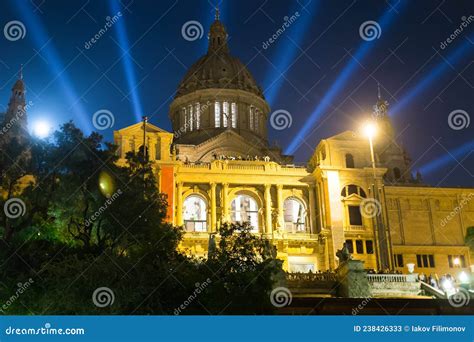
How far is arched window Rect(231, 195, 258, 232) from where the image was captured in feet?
179

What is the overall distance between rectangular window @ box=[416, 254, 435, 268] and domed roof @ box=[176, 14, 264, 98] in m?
30.8

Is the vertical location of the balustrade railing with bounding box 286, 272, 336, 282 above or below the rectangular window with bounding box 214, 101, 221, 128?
below

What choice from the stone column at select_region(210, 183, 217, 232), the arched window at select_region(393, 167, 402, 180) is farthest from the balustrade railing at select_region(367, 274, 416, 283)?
the arched window at select_region(393, 167, 402, 180)

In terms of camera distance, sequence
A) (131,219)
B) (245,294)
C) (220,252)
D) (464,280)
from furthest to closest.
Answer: (464,280)
(131,219)
(220,252)
(245,294)

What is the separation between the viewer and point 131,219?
100 ft

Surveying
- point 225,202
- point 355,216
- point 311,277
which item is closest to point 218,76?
point 225,202

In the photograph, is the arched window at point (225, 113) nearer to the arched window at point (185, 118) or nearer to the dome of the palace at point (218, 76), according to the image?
the dome of the palace at point (218, 76)

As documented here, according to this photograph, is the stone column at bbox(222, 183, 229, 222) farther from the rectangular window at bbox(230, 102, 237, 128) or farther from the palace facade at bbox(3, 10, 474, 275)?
the rectangular window at bbox(230, 102, 237, 128)

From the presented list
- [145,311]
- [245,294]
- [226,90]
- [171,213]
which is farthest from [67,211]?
[226,90]

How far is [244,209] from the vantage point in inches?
2163

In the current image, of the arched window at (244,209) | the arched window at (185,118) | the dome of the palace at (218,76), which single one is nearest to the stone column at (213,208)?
the arched window at (244,209)

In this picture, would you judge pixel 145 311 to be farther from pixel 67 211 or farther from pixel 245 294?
pixel 67 211

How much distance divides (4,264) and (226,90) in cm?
5074

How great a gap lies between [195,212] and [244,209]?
450cm
